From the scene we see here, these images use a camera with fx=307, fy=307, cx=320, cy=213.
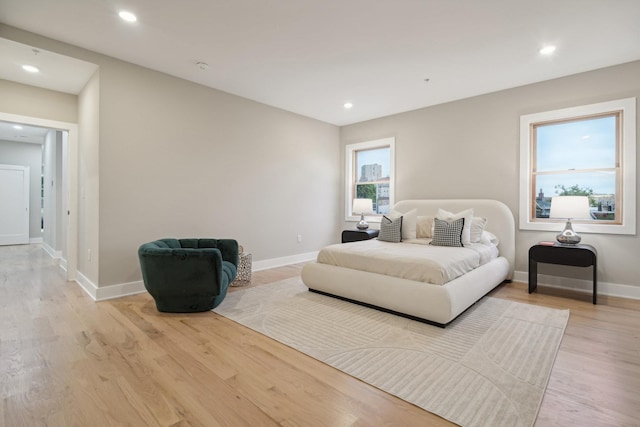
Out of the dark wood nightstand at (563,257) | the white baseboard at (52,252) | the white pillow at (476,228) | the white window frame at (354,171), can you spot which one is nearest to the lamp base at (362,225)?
the white window frame at (354,171)

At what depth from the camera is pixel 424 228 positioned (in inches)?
177

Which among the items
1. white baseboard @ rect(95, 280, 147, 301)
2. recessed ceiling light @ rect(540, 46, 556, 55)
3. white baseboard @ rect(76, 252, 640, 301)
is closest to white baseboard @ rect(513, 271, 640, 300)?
white baseboard @ rect(76, 252, 640, 301)

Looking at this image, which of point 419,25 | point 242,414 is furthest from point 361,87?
point 242,414

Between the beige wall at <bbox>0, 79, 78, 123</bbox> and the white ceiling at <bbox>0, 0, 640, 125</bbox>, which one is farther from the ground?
the white ceiling at <bbox>0, 0, 640, 125</bbox>

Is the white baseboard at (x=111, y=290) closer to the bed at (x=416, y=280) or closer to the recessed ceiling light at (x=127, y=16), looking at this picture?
the bed at (x=416, y=280)

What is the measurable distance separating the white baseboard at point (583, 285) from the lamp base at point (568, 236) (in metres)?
0.61

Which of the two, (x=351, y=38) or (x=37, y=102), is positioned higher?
(x=351, y=38)

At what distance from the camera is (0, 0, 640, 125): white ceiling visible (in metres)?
→ 2.63

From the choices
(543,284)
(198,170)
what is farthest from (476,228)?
(198,170)

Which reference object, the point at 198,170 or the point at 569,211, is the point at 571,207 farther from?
the point at 198,170

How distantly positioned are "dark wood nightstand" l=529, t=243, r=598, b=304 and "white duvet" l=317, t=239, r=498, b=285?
1.54 ft

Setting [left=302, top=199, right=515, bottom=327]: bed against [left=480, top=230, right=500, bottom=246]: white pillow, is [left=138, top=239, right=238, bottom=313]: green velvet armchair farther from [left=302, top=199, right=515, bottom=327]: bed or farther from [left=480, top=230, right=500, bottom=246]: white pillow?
[left=480, top=230, right=500, bottom=246]: white pillow

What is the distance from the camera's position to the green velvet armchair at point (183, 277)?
2.92 metres

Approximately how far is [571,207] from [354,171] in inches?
149
